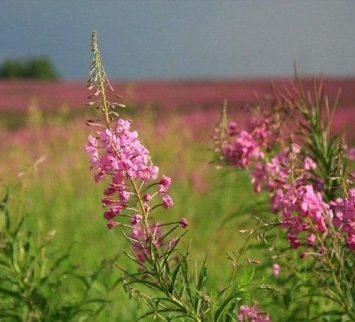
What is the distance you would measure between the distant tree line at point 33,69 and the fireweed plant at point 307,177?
43.0 metres

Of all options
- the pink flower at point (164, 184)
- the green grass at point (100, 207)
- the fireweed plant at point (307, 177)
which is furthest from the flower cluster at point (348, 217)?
Answer: the green grass at point (100, 207)

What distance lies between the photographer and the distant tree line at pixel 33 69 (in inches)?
1796

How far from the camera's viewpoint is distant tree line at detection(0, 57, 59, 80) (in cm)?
4562

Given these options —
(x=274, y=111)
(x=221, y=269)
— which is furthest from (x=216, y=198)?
(x=274, y=111)

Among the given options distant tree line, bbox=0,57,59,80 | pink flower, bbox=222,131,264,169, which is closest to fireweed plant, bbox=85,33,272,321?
pink flower, bbox=222,131,264,169

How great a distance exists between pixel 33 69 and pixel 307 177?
147 feet

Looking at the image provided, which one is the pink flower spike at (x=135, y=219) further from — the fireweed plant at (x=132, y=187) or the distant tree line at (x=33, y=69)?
the distant tree line at (x=33, y=69)

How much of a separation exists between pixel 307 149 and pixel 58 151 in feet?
30.8

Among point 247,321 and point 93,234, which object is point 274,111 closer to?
point 247,321

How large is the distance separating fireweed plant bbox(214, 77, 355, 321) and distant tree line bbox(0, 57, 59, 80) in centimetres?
4301

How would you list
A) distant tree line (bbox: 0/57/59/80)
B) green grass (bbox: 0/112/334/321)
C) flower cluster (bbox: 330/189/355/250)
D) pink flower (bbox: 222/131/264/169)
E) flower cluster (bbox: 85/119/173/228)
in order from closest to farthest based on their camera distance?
flower cluster (bbox: 85/119/173/228) < flower cluster (bbox: 330/189/355/250) < pink flower (bbox: 222/131/264/169) < green grass (bbox: 0/112/334/321) < distant tree line (bbox: 0/57/59/80)

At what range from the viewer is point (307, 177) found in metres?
3.07

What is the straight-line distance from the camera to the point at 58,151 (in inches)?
496

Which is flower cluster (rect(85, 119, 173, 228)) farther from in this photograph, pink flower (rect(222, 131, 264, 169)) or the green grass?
the green grass
